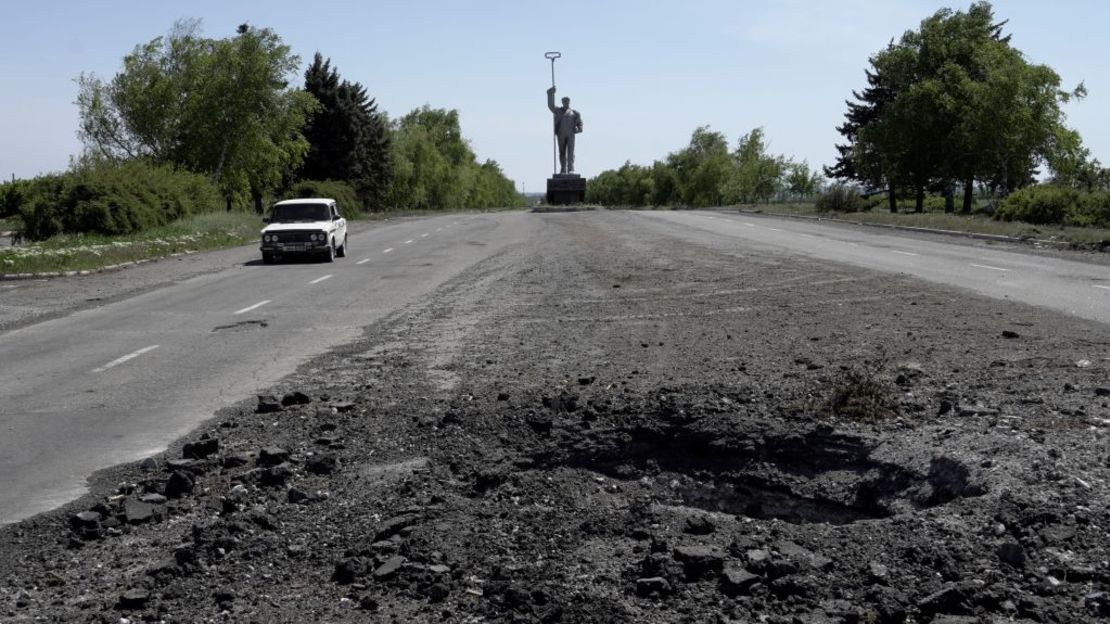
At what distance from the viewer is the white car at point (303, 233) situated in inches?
1115

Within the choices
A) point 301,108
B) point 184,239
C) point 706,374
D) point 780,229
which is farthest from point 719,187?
point 706,374

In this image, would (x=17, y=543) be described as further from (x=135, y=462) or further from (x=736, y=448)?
(x=736, y=448)

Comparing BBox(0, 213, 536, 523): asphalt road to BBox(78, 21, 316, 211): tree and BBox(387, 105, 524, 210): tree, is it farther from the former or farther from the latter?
BBox(387, 105, 524, 210): tree

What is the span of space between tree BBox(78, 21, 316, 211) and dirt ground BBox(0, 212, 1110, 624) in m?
51.6

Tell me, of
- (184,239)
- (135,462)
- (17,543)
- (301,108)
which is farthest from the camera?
(301,108)

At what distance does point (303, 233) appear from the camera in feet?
92.9

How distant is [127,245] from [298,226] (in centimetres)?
671

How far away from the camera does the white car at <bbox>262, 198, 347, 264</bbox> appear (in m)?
28.3

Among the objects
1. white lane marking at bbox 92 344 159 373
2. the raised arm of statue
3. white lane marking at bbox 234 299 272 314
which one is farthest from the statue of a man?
white lane marking at bbox 92 344 159 373

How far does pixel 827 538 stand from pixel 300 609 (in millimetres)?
2449

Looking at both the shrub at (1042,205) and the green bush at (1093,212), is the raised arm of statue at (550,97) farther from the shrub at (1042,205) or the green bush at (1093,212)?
the green bush at (1093,212)

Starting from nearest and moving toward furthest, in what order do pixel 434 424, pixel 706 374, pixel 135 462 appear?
1. pixel 135 462
2. pixel 434 424
3. pixel 706 374

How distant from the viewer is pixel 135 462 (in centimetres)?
714

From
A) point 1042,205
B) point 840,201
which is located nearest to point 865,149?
point 840,201
